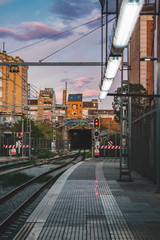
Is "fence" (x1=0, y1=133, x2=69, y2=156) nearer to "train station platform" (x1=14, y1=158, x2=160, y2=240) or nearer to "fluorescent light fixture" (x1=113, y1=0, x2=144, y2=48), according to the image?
"train station platform" (x1=14, y1=158, x2=160, y2=240)

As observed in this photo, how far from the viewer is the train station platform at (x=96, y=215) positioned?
19.5 feet

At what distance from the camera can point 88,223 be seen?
265 inches

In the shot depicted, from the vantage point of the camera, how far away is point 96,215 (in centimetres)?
745

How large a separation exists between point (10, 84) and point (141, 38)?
5131 cm

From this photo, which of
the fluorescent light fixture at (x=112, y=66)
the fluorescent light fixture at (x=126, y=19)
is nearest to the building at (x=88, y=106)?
the fluorescent light fixture at (x=112, y=66)

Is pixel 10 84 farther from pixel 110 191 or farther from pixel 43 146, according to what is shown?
pixel 110 191

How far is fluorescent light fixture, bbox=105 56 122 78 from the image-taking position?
10.1m

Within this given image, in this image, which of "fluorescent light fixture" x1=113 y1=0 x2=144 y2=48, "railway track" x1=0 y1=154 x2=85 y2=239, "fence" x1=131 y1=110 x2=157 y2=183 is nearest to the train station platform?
"railway track" x1=0 y1=154 x2=85 y2=239

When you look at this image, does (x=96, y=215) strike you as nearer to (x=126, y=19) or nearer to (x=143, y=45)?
(x=126, y=19)

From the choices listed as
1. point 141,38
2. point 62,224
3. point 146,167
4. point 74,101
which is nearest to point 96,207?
point 62,224

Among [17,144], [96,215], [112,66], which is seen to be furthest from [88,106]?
[96,215]

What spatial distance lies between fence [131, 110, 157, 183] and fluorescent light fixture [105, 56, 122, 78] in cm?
227

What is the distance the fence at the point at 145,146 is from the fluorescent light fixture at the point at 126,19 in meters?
4.65

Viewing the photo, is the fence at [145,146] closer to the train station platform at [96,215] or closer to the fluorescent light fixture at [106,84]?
the fluorescent light fixture at [106,84]
